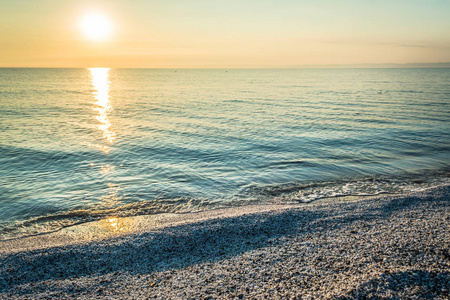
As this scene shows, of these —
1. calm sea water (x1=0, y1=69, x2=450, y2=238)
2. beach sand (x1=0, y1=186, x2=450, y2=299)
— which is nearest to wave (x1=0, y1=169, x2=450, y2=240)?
calm sea water (x1=0, y1=69, x2=450, y2=238)

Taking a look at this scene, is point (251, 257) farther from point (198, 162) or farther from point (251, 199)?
point (198, 162)

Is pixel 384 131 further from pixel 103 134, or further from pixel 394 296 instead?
pixel 103 134

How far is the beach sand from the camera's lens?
5996 mm

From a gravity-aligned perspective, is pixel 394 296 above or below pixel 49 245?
above

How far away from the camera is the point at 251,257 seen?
741 cm

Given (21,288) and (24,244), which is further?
(24,244)

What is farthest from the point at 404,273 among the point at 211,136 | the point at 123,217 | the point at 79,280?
the point at 211,136

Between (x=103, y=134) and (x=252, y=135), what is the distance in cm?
1375

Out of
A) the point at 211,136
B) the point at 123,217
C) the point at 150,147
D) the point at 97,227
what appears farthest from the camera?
the point at 211,136

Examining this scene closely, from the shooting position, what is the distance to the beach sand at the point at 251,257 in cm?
600

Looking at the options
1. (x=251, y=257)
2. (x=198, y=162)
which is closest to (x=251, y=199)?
(x=251, y=257)

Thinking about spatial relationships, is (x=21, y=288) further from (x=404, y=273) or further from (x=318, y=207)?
(x=318, y=207)

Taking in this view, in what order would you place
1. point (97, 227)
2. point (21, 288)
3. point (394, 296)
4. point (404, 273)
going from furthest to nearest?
point (97, 227)
point (21, 288)
point (404, 273)
point (394, 296)

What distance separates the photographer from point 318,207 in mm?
10805
